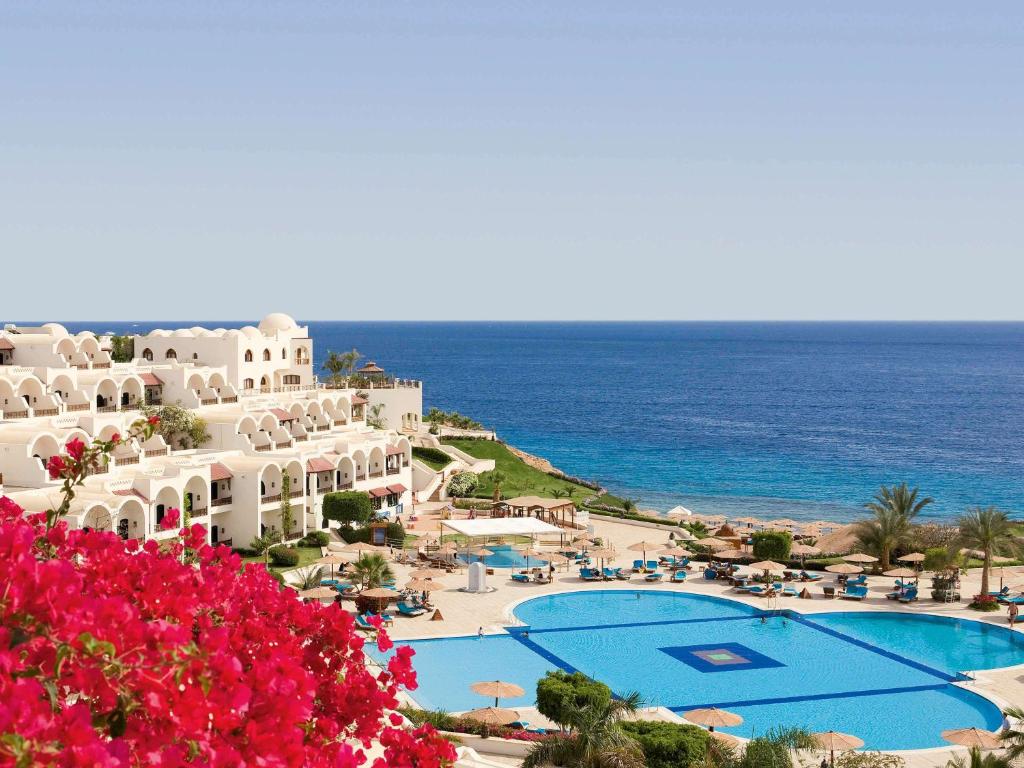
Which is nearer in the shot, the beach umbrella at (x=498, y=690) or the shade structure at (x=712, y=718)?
the shade structure at (x=712, y=718)

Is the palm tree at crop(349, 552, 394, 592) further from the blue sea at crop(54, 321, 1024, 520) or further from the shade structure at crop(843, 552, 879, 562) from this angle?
the blue sea at crop(54, 321, 1024, 520)

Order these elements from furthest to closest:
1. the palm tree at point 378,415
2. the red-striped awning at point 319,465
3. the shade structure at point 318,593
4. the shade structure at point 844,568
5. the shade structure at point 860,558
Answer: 1. the palm tree at point 378,415
2. the red-striped awning at point 319,465
3. the shade structure at point 860,558
4. the shade structure at point 844,568
5. the shade structure at point 318,593

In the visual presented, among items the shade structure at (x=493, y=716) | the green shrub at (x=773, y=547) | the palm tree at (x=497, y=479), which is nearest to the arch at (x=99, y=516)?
the shade structure at (x=493, y=716)

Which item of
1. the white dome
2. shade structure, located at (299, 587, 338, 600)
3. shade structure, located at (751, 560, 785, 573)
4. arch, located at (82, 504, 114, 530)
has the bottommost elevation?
shade structure, located at (299, 587, 338, 600)

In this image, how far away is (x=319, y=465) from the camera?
2088 inches

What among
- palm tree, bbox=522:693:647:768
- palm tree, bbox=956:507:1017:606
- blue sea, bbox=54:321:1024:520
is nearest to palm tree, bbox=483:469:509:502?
blue sea, bbox=54:321:1024:520

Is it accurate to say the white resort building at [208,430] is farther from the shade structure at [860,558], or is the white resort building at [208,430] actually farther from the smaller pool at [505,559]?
the shade structure at [860,558]

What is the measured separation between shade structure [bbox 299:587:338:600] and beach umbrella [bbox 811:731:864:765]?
1980 cm

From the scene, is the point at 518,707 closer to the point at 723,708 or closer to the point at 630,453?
the point at 723,708

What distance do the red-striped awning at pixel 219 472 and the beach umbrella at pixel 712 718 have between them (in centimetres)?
2750

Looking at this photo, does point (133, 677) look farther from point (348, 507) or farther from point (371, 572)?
point (348, 507)

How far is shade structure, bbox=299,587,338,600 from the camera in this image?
38281 millimetres

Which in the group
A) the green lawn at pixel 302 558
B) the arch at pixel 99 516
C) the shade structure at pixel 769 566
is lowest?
the green lawn at pixel 302 558

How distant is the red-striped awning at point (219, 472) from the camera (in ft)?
155
